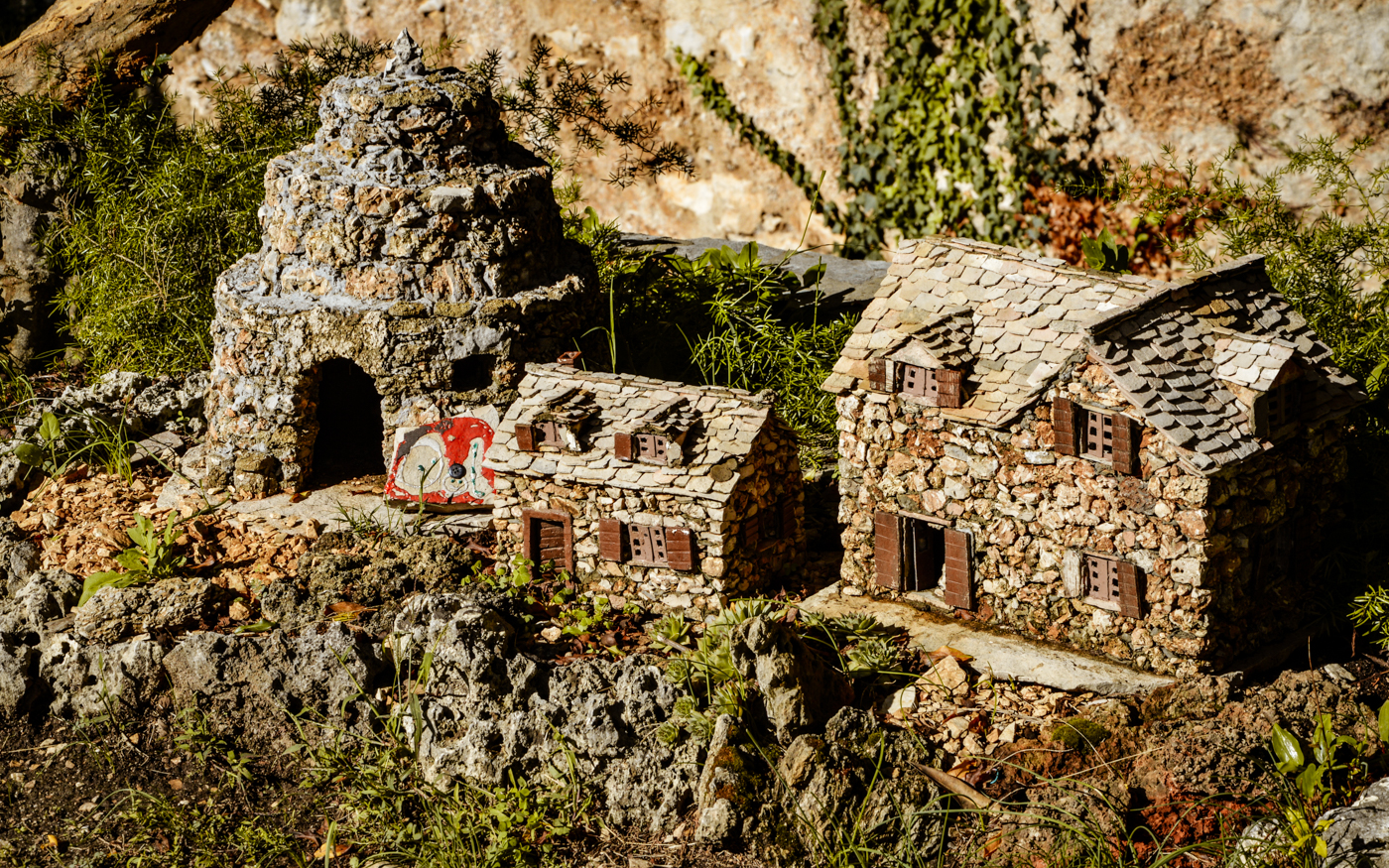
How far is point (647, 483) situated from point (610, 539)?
0.63m

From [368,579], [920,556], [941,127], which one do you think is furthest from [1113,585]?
[941,127]

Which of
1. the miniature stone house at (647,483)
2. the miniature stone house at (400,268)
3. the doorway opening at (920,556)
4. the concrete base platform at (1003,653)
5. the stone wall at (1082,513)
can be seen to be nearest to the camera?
the stone wall at (1082,513)

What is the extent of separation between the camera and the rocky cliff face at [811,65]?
50.1ft

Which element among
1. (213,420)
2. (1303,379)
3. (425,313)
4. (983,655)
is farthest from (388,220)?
(1303,379)

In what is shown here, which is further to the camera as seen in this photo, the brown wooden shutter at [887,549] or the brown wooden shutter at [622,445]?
the brown wooden shutter at [887,549]

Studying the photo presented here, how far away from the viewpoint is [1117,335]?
912 centimetres

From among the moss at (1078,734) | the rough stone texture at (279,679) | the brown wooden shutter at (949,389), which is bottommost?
the moss at (1078,734)

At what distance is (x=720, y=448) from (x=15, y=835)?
547 cm

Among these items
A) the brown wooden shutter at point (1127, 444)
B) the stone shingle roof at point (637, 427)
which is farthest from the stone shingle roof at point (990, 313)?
the stone shingle roof at point (637, 427)

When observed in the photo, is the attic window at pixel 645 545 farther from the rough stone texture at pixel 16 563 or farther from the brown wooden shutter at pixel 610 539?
the rough stone texture at pixel 16 563

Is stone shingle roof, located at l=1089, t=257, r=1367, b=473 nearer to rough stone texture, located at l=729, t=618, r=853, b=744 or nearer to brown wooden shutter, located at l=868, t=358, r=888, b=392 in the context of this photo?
brown wooden shutter, located at l=868, t=358, r=888, b=392

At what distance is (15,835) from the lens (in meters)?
8.96

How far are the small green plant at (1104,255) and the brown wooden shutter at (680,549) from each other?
5338mm

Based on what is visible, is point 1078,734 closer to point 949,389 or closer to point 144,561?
point 949,389
